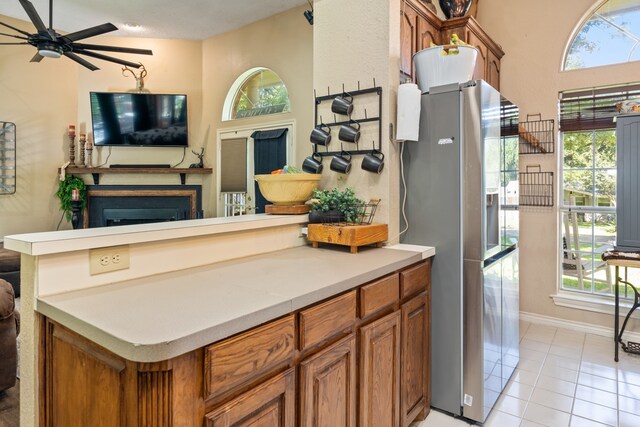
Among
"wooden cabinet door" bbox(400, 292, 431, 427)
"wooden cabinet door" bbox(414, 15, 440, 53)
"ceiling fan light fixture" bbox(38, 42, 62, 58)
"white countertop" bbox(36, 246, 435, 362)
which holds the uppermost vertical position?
"ceiling fan light fixture" bbox(38, 42, 62, 58)

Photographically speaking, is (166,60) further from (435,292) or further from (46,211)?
(435,292)

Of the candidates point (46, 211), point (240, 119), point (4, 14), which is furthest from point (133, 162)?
point (4, 14)

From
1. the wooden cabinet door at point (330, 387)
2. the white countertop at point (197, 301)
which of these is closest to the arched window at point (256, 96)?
the white countertop at point (197, 301)

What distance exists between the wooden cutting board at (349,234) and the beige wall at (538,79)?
216 centimetres

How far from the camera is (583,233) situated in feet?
11.5

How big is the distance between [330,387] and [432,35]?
2.47 metres

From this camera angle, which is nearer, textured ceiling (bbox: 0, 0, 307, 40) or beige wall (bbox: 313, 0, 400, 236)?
beige wall (bbox: 313, 0, 400, 236)

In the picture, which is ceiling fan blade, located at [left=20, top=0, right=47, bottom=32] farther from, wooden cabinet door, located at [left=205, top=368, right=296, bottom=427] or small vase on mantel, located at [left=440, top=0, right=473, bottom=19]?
wooden cabinet door, located at [left=205, top=368, right=296, bottom=427]

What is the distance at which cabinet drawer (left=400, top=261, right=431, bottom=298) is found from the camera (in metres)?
1.90

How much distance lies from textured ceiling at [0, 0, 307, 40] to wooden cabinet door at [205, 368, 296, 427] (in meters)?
4.36

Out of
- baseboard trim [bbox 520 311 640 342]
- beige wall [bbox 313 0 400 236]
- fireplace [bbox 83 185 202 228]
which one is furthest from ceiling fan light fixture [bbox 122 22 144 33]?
baseboard trim [bbox 520 311 640 342]

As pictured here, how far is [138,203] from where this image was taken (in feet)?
17.9

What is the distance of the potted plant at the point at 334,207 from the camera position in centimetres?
223

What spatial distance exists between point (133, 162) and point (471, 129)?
5.00 metres
